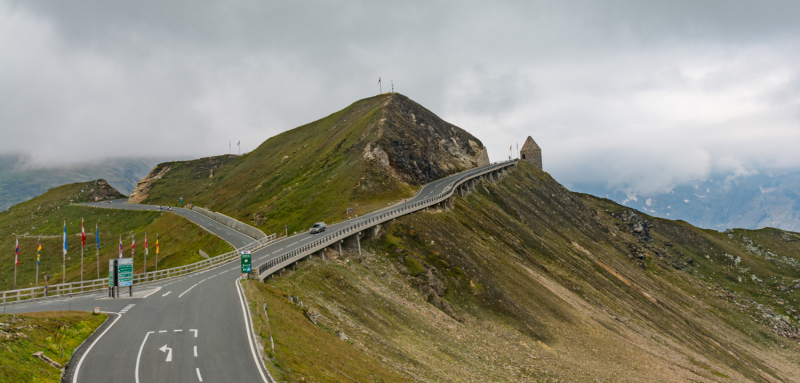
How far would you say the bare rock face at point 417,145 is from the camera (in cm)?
10625

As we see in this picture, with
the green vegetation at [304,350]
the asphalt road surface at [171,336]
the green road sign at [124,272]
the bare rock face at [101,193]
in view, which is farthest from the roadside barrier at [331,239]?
the bare rock face at [101,193]

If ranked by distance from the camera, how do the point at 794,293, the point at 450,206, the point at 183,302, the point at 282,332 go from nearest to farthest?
the point at 282,332 → the point at 183,302 → the point at 450,206 → the point at 794,293

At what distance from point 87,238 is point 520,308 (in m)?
106

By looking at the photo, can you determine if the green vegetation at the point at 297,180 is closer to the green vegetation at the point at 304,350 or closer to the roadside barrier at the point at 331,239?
the roadside barrier at the point at 331,239

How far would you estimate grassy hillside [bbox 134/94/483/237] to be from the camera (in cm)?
9050

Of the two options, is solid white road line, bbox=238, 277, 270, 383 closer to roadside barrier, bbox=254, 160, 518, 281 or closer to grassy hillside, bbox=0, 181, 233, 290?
roadside barrier, bbox=254, 160, 518, 281

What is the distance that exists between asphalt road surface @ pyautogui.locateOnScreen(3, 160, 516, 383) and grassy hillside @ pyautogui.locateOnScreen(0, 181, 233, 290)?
3523cm

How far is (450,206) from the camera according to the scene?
81938mm

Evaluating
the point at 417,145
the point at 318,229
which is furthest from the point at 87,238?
the point at 417,145

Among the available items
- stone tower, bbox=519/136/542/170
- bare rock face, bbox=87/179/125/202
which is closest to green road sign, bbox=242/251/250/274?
bare rock face, bbox=87/179/125/202

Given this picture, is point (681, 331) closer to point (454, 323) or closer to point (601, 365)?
point (601, 365)

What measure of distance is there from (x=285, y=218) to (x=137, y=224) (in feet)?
175

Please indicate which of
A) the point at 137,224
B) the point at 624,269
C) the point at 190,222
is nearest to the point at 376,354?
the point at 190,222

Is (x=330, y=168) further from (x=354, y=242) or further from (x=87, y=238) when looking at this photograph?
(x=87, y=238)
